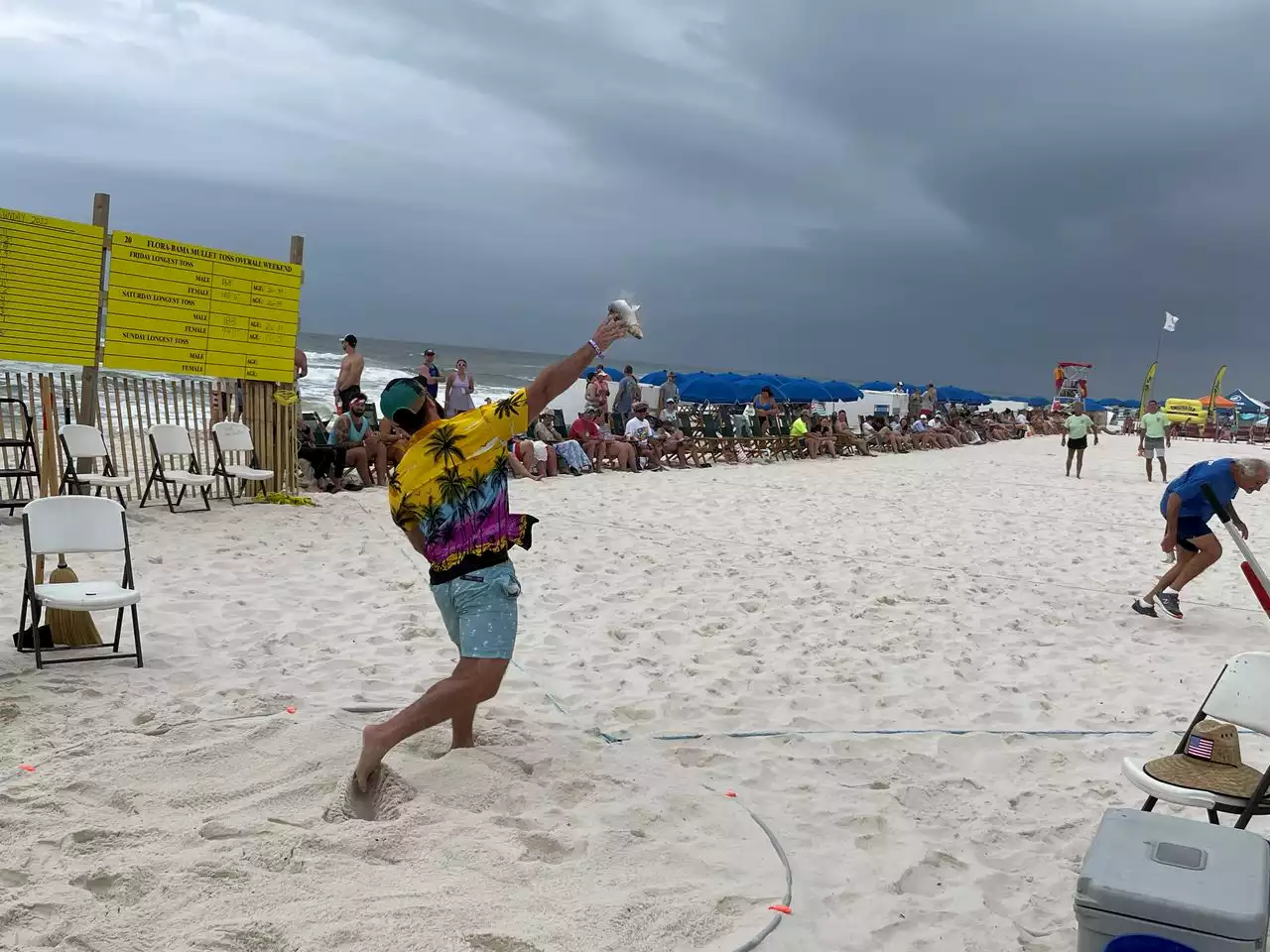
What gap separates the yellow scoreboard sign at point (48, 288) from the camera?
24.5 feet

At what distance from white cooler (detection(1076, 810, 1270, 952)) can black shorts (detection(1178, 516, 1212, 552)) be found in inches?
192

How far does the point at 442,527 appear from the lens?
313 centimetres

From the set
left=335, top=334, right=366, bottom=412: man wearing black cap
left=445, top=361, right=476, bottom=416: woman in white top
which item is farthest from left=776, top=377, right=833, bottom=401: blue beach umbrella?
left=335, top=334, right=366, bottom=412: man wearing black cap

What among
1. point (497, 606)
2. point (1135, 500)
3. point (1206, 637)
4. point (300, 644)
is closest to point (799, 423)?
point (1135, 500)

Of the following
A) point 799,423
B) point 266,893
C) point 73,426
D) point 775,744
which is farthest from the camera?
point 799,423

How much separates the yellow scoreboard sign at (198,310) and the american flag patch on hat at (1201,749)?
8441 millimetres

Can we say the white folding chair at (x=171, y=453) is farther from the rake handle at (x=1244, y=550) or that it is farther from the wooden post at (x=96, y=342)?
the rake handle at (x=1244, y=550)

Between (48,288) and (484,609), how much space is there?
21.5ft

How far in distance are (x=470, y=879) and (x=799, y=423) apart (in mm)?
17259

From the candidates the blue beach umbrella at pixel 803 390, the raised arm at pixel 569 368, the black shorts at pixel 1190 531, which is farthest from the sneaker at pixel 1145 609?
the blue beach umbrella at pixel 803 390

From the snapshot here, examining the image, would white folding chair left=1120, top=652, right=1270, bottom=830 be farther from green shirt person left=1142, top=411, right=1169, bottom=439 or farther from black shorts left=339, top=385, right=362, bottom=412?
green shirt person left=1142, top=411, right=1169, bottom=439

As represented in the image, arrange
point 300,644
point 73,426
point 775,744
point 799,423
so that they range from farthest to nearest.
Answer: point 799,423 < point 73,426 < point 300,644 < point 775,744

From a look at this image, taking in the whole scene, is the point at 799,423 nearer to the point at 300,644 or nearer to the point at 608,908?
the point at 300,644

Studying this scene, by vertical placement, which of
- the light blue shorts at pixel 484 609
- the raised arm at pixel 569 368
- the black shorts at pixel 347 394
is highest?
the raised arm at pixel 569 368
